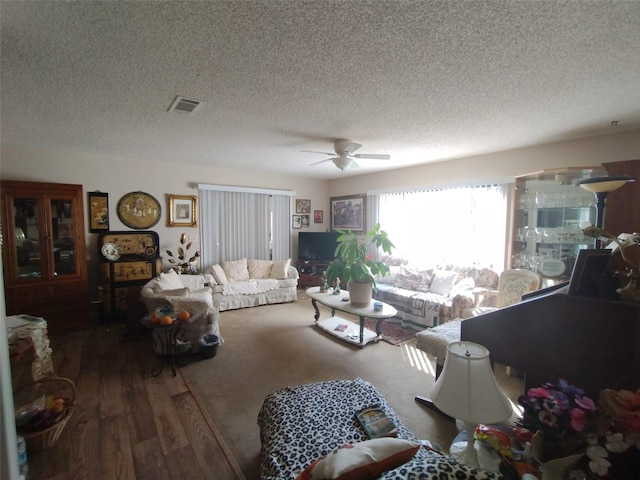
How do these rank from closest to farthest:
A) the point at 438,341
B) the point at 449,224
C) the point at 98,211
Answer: the point at 438,341, the point at 98,211, the point at 449,224

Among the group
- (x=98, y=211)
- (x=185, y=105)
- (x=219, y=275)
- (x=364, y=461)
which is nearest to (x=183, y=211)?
(x=98, y=211)

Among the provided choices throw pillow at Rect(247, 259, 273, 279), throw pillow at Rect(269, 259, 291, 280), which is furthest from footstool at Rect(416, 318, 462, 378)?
throw pillow at Rect(247, 259, 273, 279)

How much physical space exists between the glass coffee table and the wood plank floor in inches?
69.9

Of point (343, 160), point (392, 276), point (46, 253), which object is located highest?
point (343, 160)

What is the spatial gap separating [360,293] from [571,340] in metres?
2.26

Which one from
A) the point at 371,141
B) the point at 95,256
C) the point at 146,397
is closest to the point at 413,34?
the point at 371,141

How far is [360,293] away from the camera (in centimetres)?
337

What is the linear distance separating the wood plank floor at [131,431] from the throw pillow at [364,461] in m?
1.17

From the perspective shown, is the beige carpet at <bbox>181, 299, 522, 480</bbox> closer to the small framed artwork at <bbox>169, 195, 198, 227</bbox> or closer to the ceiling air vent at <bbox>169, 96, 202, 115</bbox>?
the small framed artwork at <bbox>169, 195, 198, 227</bbox>

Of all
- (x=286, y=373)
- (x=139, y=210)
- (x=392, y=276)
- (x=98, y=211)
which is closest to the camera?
(x=286, y=373)

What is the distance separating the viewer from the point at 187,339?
3082 millimetres

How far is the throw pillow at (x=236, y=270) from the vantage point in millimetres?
5020

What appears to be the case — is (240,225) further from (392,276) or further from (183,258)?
(392,276)

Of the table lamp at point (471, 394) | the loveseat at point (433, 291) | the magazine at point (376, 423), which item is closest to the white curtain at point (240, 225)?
the loveseat at point (433, 291)
